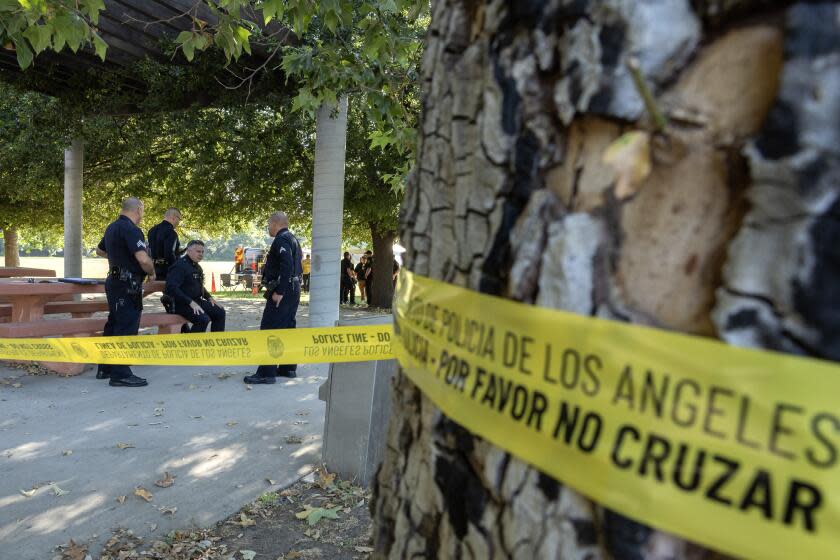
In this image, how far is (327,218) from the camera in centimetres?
865

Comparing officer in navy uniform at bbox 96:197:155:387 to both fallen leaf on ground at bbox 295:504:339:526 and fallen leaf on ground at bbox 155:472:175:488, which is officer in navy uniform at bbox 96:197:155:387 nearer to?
fallen leaf on ground at bbox 155:472:175:488

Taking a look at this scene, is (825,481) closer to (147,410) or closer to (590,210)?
(590,210)

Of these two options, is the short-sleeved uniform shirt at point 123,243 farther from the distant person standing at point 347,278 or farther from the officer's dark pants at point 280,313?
the distant person standing at point 347,278

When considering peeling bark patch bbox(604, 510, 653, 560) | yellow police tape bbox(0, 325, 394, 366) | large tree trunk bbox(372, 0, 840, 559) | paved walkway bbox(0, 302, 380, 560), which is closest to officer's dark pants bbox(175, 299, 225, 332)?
paved walkway bbox(0, 302, 380, 560)

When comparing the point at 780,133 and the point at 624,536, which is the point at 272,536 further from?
the point at 780,133

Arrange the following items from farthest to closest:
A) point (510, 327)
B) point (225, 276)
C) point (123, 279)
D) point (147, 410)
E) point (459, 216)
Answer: point (225, 276), point (123, 279), point (147, 410), point (459, 216), point (510, 327)

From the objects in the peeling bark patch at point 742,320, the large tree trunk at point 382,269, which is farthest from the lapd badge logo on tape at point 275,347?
the large tree trunk at point 382,269

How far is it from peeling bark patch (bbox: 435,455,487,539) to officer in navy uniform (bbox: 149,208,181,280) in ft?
26.8

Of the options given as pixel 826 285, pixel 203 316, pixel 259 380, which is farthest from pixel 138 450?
pixel 826 285

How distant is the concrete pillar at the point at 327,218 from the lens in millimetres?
8492

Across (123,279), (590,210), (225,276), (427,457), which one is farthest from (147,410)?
(225,276)

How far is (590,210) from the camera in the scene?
0.89 m

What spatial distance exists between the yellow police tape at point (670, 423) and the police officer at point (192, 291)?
6863 millimetres

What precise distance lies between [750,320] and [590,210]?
0.25m
